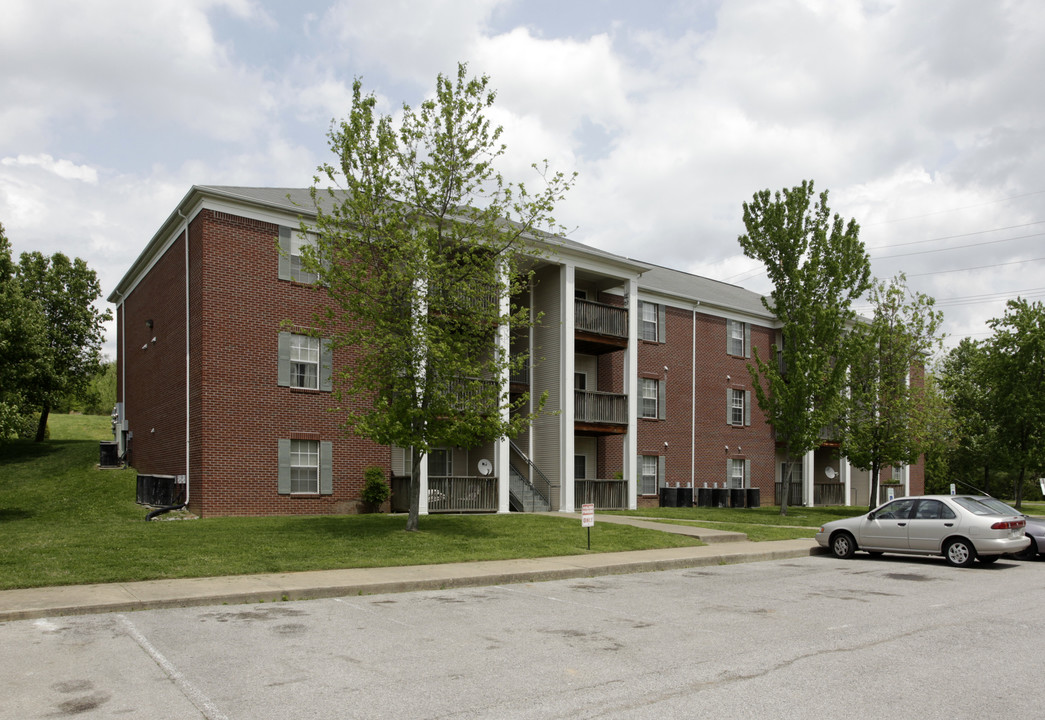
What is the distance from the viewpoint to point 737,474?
35094mm

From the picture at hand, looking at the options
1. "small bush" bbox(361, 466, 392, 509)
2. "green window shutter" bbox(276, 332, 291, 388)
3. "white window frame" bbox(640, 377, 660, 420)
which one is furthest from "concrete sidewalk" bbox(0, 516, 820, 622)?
"white window frame" bbox(640, 377, 660, 420)

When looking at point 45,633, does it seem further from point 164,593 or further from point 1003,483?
point 1003,483

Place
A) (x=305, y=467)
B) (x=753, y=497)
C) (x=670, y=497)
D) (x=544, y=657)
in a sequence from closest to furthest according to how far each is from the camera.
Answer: (x=544, y=657)
(x=305, y=467)
(x=670, y=497)
(x=753, y=497)

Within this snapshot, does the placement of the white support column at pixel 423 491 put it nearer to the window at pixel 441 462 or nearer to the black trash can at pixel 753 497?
the window at pixel 441 462

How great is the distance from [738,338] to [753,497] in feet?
22.8

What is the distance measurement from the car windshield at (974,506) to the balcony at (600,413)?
1280 cm

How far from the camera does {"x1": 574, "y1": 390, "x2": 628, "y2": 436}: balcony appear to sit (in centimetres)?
2739

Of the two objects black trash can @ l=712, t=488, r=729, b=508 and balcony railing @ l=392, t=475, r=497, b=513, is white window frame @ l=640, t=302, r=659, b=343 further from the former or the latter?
balcony railing @ l=392, t=475, r=497, b=513

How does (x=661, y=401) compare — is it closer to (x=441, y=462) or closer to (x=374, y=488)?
(x=441, y=462)

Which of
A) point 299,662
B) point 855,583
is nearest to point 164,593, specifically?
point 299,662

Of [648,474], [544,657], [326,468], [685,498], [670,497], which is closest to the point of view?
[544,657]

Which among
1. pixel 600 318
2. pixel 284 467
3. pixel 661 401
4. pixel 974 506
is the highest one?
pixel 600 318

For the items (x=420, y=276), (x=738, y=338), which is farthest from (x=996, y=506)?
Answer: (x=738, y=338)

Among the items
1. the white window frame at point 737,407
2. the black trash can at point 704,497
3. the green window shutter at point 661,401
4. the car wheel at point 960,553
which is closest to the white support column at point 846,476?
the white window frame at point 737,407
